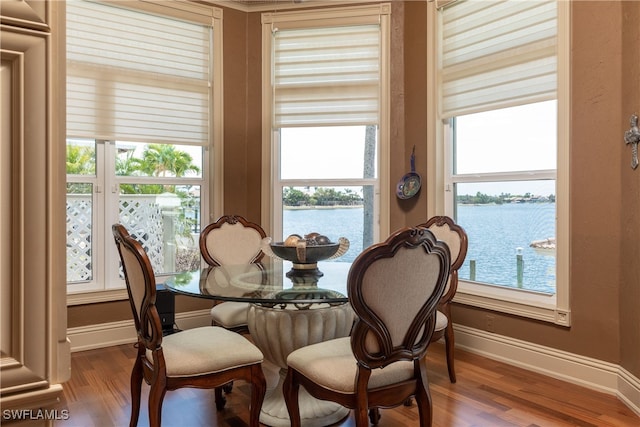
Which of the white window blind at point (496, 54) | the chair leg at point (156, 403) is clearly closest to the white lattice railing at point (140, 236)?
the chair leg at point (156, 403)

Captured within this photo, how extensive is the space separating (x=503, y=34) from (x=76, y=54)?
10.6 ft

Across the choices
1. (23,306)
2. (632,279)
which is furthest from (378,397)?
(632,279)

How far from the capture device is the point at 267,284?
224 centimetres

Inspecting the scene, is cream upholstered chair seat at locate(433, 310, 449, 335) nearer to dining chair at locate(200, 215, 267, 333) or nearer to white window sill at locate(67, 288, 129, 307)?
dining chair at locate(200, 215, 267, 333)

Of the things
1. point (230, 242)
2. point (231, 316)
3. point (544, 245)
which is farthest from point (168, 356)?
point (544, 245)

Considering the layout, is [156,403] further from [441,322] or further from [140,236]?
[140,236]

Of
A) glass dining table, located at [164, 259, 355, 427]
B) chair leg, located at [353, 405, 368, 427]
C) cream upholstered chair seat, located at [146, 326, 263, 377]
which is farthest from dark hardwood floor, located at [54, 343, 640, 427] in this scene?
chair leg, located at [353, 405, 368, 427]

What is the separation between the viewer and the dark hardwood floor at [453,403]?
2.27m

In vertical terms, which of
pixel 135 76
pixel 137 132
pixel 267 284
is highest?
pixel 135 76

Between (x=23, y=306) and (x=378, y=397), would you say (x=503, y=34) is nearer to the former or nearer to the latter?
(x=378, y=397)

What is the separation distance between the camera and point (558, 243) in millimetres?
2893

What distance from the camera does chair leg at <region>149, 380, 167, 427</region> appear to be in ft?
5.82

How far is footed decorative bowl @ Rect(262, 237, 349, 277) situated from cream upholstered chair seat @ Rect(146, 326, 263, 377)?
57 cm

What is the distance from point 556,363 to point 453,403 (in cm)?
90
